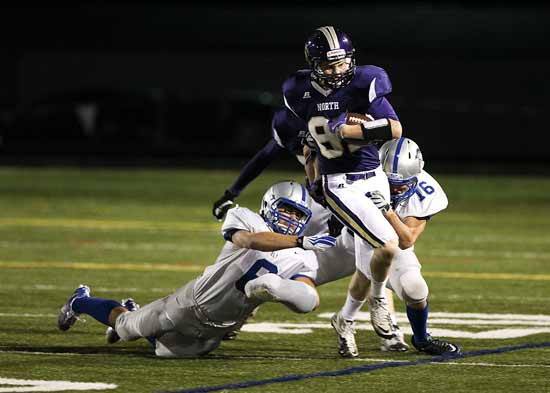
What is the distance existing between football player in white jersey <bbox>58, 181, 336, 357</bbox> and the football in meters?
0.45

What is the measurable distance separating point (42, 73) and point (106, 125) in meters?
3.56

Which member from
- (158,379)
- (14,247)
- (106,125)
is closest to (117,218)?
(14,247)

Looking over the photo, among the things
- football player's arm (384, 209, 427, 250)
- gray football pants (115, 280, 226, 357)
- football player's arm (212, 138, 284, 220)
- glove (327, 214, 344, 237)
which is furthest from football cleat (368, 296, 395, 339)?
football player's arm (212, 138, 284, 220)

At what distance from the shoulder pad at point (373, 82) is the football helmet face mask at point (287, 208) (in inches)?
26.4

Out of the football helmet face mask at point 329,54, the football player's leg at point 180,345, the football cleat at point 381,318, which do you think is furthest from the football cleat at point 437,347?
the football helmet face mask at point 329,54

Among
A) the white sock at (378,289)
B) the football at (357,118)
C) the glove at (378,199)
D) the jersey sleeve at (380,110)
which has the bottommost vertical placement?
the white sock at (378,289)

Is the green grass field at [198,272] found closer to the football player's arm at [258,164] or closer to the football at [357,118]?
the football player's arm at [258,164]

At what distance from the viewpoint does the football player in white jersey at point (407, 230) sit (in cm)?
697

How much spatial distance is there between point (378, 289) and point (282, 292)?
2.25 ft

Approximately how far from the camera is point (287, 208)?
6801mm

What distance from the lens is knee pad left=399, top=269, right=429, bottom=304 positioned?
6.96 meters

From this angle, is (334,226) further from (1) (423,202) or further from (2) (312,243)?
(2) (312,243)

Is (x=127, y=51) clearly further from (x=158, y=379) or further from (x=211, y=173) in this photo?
(x=158, y=379)

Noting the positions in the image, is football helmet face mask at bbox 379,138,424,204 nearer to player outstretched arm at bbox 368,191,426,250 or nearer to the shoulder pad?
player outstretched arm at bbox 368,191,426,250
